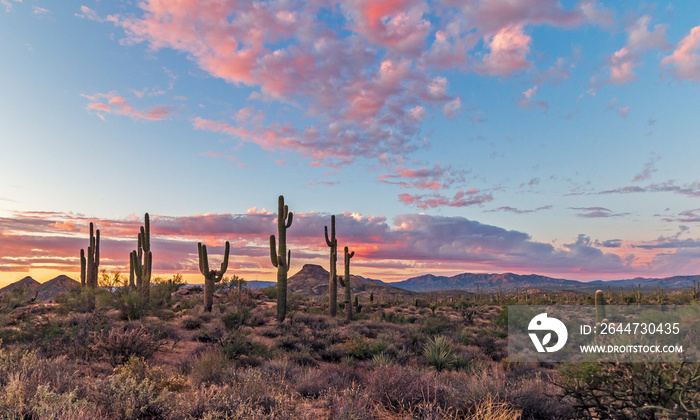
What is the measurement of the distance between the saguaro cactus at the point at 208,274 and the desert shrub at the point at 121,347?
11.6m

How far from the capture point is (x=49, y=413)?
17.8 ft

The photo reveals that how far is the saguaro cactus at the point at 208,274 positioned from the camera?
2331 centimetres

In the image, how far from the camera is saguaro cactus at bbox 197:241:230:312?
2331 centimetres

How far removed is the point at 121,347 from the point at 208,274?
43.1ft

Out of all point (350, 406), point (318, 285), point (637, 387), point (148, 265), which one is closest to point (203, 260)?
point (148, 265)

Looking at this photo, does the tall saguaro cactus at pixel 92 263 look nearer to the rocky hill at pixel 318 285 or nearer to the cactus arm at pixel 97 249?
the cactus arm at pixel 97 249

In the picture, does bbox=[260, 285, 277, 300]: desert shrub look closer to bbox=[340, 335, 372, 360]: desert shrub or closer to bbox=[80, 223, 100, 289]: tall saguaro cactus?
bbox=[80, 223, 100, 289]: tall saguaro cactus

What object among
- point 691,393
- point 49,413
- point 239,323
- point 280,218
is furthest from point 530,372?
point 280,218

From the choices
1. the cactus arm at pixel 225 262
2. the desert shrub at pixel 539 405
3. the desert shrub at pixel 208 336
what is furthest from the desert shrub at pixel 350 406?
the cactus arm at pixel 225 262

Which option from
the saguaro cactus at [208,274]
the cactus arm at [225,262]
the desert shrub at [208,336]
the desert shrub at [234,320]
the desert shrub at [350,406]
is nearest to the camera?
the desert shrub at [350,406]

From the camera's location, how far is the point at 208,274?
78.1ft

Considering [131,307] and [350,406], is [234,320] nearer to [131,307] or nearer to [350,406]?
[131,307]

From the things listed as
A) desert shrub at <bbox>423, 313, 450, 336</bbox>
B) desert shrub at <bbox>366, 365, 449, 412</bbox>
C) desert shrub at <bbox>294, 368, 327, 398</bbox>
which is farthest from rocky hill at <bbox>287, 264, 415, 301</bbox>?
desert shrub at <bbox>366, 365, 449, 412</bbox>

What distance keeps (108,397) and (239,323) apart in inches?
503
